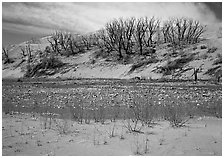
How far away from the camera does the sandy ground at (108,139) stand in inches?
251

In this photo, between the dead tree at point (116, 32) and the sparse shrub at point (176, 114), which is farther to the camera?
the dead tree at point (116, 32)

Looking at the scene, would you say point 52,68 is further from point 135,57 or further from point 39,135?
point 39,135

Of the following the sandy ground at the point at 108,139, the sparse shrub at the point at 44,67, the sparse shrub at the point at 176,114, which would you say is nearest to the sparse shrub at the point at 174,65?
the sparse shrub at the point at 176,114

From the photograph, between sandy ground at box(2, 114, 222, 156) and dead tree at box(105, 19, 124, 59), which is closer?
sandy ground at box(2, 114, 222, 156)

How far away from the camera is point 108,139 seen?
7.23 meters

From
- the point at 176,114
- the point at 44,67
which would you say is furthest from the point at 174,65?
the point at 44,67

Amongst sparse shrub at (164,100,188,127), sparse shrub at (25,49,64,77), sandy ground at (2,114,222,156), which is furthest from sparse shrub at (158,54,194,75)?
sparse shrub at (25,49,64,77)

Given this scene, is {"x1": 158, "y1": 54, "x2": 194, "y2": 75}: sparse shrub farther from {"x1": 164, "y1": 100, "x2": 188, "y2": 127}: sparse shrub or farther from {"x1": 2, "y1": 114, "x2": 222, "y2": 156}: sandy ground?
{"x1": 2, "y1": 114, "x2": 222, "y2": 156}: sandy ground

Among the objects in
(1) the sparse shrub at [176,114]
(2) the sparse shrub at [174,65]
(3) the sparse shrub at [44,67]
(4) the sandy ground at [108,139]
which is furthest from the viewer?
(3) the sparse shrub at [44,67]

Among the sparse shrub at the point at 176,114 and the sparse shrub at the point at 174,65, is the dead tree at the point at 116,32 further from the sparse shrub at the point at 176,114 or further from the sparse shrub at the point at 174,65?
the sparse shrub at the point at 176,114

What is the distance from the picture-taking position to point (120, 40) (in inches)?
2052

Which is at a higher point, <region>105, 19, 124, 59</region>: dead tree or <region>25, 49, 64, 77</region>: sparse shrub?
<region>105, 19, 124, 59</region>: dead tree

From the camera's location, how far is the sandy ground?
6383 mm

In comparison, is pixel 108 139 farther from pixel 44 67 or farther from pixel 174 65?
pixel 44 67
